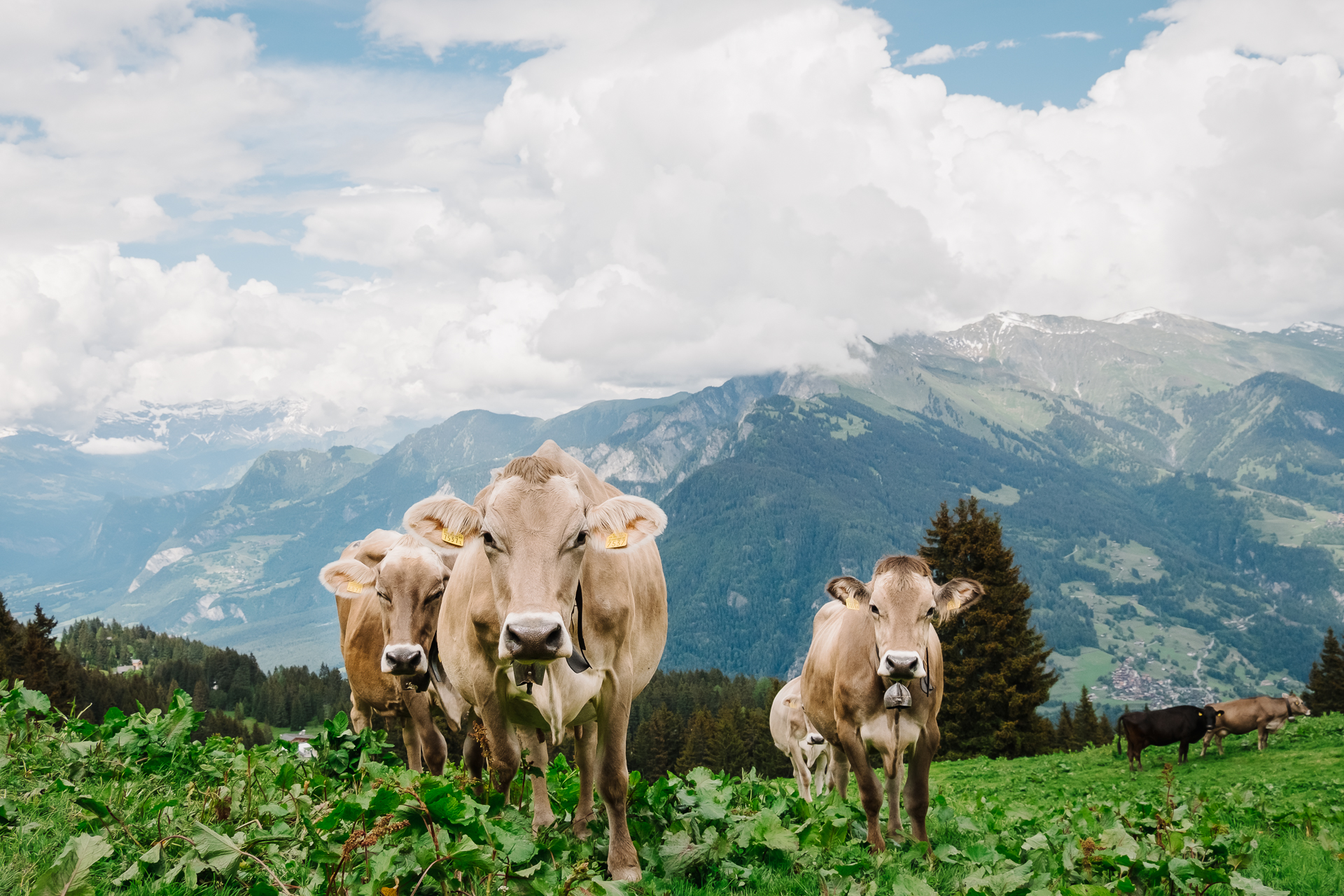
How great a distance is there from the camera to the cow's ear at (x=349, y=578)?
1021 centimetres

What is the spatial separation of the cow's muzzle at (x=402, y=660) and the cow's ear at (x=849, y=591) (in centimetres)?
480

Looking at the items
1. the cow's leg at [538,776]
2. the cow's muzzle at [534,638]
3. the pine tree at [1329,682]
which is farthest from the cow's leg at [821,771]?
the pine tree at [1329,682]

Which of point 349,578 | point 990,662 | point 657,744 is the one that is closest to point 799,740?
point 349,578

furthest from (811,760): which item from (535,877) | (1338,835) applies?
(535,877)

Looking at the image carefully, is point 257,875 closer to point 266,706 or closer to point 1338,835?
point 1338,835

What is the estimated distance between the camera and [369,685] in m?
10.8

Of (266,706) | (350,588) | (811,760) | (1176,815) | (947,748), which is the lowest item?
(266,706)

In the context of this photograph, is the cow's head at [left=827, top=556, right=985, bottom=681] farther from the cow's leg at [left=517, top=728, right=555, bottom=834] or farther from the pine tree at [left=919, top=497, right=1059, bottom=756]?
the pine tree at [left=919, top=497, right=1059, bottom=756]

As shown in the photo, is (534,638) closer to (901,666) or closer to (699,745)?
(901,666)

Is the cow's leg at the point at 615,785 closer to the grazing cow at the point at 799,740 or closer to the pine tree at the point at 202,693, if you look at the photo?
the grazing cow at the point at 799,740

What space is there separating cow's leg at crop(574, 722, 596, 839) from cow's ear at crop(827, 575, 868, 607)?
12.5ft

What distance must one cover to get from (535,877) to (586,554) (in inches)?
94.5

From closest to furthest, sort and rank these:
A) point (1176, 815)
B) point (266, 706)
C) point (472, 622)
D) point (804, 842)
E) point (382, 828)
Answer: point (382, 828) < point (472, 622) < point (804, 842) < point (1176, 815) < point (266, 706)

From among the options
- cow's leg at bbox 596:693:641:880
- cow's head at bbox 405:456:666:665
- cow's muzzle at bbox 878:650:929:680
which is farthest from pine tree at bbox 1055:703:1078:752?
cow's head at bbox 405:456:666:665
